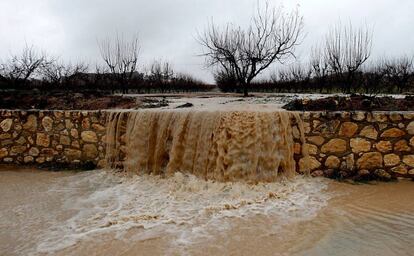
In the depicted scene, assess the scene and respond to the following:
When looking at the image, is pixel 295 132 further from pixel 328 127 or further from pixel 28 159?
pixel 28 159

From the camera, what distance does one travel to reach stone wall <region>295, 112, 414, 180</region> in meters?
4.69

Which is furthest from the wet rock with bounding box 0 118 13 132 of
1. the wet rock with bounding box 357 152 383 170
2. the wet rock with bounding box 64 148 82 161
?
the wet rock with bounding box 357 152 383 170

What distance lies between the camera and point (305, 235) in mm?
3014

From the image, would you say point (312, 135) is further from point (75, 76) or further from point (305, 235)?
point (75, 76)

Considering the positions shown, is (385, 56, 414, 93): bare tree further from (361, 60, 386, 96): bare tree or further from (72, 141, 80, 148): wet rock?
(72, 141, 80, 148): wet rock

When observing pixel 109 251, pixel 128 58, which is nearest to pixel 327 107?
pixel 109 251

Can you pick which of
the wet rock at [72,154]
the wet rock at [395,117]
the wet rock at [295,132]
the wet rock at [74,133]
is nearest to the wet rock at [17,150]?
the wet rock at [72,154]

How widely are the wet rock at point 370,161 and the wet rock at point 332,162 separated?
11.1 inches

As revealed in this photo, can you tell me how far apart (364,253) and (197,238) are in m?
1.38

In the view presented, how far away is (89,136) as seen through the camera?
19.0 ft

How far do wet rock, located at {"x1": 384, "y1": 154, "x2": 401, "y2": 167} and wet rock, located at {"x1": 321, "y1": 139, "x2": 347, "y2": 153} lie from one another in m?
0.57

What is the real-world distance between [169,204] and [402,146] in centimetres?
332

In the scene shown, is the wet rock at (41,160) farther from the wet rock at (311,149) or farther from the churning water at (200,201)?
the wet rock at (311,149)

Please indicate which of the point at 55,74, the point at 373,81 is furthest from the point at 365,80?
the point at 55,74
